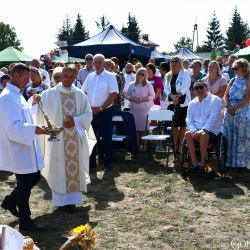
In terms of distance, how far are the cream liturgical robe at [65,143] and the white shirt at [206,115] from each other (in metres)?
2.37

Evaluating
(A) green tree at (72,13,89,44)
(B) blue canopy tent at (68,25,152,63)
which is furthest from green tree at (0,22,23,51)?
(B) blue canopy tent at (68,25,152,63)

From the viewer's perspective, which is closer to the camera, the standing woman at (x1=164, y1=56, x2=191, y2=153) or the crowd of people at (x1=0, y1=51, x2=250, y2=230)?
the crowd of people at (x1=0, y1=51, x2=250, y2=230)

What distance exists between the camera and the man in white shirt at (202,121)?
7113 millimetres

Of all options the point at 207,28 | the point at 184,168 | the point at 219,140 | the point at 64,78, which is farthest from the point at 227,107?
the point at 207,28

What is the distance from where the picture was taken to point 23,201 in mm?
4758

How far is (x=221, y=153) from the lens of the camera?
7137 millimetres

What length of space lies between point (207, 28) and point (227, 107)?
76.5m

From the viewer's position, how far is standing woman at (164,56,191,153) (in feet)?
28.6

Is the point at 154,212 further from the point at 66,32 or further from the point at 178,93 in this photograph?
the point at 66,32

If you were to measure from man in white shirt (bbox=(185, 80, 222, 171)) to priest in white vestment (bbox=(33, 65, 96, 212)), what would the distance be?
2.20 metres

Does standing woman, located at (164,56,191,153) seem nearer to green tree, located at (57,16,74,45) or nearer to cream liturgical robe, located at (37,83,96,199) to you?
cream liturgical robe, located at (37,83,96,199)

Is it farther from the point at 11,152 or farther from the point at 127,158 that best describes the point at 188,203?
the point at 127,158

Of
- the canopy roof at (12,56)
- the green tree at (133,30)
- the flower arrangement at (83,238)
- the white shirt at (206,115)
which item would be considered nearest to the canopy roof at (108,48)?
the canopy roof at (12,56)

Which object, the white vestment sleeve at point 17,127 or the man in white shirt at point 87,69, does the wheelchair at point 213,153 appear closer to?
the white vestment sleeve at point 17,127
